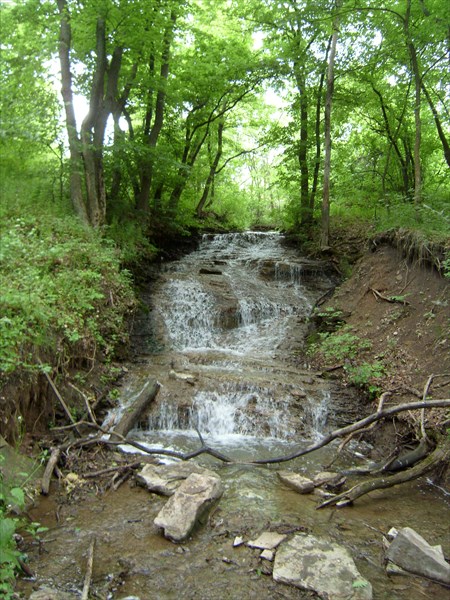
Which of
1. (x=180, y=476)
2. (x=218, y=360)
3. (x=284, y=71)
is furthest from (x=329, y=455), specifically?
(x=284, y=71)

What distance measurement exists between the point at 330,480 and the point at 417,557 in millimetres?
1741

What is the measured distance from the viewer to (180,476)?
16.5 ft

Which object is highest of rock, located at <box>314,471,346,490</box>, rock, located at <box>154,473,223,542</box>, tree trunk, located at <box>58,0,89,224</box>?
tree trunk, located at <box>58,0,89,224</box>

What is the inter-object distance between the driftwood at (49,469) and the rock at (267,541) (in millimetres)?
2400

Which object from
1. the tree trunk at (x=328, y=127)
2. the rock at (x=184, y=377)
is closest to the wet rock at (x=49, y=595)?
the rock at (x=184, y=377)

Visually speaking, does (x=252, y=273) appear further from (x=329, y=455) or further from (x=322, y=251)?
(x=329, y=455)

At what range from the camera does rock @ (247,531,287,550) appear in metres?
3.91

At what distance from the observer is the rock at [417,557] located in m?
3.50

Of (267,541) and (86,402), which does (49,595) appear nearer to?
(267,541)

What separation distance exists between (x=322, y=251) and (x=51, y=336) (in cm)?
1112

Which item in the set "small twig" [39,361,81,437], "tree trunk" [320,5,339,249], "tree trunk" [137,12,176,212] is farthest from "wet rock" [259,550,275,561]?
"tree trunk" [320,5,339,249]

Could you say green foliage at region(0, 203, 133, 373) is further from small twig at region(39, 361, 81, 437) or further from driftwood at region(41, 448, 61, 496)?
driftwood at region(41, 448, 61, 496)

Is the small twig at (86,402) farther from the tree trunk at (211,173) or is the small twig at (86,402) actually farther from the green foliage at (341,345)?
the tree trunk at (211,173)

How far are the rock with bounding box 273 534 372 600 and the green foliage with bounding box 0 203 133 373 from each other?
3686 mm
